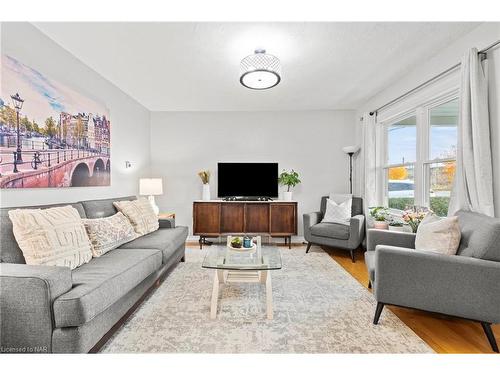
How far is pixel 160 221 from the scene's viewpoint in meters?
3.40

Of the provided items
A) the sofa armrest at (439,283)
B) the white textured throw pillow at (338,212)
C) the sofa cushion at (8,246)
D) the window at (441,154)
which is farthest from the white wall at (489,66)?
the sofa cushion at (8,246)

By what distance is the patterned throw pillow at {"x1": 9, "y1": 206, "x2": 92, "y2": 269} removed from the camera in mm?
1629

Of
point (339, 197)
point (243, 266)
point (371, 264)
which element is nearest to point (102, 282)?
point (243, 266)

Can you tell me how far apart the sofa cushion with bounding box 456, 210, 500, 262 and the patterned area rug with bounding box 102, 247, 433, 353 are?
74 centimetres

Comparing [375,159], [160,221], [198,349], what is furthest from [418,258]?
[160,221]

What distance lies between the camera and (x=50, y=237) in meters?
1.70

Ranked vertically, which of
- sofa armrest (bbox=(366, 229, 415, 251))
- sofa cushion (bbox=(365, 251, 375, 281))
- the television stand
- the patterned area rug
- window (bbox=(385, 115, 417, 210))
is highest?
window (bbox=(385, 115, 417, 210))

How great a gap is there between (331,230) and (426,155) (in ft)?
5.05

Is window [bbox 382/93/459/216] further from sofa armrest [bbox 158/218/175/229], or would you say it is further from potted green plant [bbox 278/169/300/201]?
sofa armrest [bbox 158/218/175/229]

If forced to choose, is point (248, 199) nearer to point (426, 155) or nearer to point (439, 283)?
point (426, 155)

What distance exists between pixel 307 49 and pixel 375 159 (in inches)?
88.9

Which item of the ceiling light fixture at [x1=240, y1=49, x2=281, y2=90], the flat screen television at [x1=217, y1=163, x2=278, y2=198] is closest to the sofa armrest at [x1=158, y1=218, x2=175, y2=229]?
the flat screen television at [x1=217, y1=163, x2=278, y2=198]

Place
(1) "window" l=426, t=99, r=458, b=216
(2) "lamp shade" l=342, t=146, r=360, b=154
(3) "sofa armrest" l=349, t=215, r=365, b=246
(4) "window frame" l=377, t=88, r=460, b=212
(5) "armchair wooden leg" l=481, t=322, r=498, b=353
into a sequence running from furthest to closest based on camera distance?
(2) "lamp shade" l=342, t=146, r=360, b=154 < (3) "sofa armrest" l=349, t=215, r=365, b=246 < (4) "window frame" l=377, t=88, r=460, b=212 < (1) "window" l=426, t=99, r=458, b=216 < (5) "armchair wooden leg" l=481, t=322, r=498, b=353

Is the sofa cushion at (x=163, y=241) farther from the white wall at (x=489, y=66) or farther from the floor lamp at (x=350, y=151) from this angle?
the floor lamp at (x=350, y=151)
